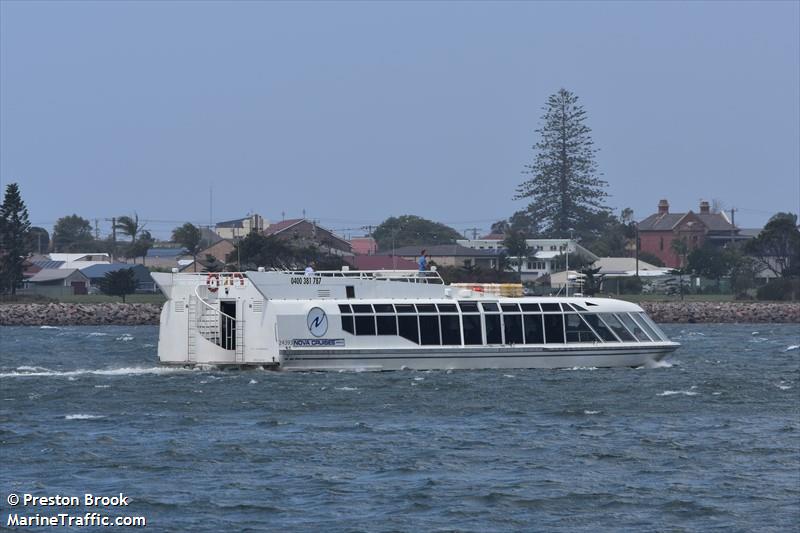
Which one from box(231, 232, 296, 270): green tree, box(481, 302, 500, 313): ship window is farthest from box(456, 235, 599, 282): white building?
box(481, 302, 500, 313): ship window

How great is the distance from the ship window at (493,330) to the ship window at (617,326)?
3.29 m

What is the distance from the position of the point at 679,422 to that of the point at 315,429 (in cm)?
840

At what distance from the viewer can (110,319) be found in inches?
3664

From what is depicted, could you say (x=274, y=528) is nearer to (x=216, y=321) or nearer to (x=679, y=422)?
(x=679, y=422)

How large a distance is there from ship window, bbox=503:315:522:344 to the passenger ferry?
0.03m

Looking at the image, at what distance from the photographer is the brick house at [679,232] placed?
15850 cm

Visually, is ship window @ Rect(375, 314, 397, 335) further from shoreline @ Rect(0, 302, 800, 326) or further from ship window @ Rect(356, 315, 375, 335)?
shoreline @ Rect(0, 302, 800, 326)

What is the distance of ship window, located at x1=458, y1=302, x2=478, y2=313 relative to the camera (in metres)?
45.2

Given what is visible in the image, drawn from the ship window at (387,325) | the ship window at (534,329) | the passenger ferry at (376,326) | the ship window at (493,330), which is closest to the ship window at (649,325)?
the passenger ferry at (376,326)

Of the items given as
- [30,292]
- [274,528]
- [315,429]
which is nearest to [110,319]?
[30,292]

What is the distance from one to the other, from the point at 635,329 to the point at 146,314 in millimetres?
53579

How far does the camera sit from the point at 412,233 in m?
174

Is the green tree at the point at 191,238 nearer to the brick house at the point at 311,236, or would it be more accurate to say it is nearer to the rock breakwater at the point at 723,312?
the brick house at the point at 311,236

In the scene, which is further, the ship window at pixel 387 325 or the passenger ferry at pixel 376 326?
the ship window at pixel 387 325
